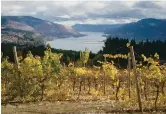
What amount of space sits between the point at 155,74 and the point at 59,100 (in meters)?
6.79

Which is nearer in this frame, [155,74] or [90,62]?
[155,74]

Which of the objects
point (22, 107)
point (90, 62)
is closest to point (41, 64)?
point (22, 107)

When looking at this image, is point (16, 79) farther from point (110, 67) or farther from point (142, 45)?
point (142, 45)

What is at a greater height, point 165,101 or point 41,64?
point 41,64

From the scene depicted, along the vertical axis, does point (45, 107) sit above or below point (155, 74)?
below

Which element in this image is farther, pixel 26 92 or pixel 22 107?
pixel 26 92

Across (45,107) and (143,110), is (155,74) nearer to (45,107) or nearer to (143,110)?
(143,110)

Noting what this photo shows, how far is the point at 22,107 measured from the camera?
20.2 m

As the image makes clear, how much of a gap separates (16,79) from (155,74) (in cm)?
835

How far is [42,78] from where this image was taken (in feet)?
77.8

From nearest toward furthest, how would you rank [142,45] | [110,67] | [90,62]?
1. [110,67]
2. [90,62]
3. [142,45]

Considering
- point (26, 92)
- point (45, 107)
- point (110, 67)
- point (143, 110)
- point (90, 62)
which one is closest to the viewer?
point (143, 110)

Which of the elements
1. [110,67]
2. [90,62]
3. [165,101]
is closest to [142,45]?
[90,62]

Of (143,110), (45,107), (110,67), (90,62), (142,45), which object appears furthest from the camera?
(142,45)
